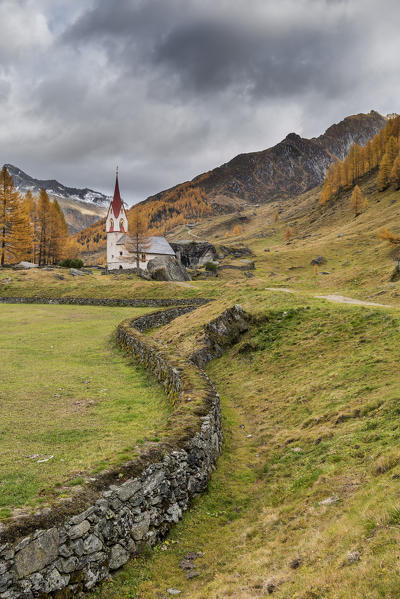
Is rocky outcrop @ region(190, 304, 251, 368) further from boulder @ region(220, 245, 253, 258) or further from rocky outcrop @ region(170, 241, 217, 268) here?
boulder @ region(220, 245, 253, 258)

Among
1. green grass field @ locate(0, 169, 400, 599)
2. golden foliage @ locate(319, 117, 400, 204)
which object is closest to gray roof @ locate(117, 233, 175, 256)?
green grass field @ locate(0, 169, 400, 599)

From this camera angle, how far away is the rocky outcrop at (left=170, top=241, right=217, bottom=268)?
107625 millimetres

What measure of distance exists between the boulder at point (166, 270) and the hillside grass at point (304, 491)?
53.1m

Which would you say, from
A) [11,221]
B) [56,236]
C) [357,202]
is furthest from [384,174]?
[11,221]

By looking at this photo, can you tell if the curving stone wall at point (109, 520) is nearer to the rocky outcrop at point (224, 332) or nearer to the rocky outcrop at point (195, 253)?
the rocky outcrop at point (224, 332)

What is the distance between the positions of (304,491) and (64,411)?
10249mm

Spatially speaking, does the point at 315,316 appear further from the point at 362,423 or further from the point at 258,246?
the point at 258,246

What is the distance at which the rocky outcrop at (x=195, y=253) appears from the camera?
108 m

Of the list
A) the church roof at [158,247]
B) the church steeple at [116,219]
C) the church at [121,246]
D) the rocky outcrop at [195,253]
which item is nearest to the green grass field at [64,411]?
the church at [121,246]

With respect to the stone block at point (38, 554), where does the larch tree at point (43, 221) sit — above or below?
above

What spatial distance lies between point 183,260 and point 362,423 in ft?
324

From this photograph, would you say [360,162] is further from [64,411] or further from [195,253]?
[64,411]

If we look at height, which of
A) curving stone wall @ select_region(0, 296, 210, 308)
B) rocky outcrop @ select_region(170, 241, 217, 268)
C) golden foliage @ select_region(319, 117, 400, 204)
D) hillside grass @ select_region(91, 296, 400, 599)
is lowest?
hillside grass @ select_region(91, 296, 400, 599)

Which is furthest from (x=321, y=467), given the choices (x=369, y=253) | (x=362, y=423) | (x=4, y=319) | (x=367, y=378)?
(x=369, y=253)
